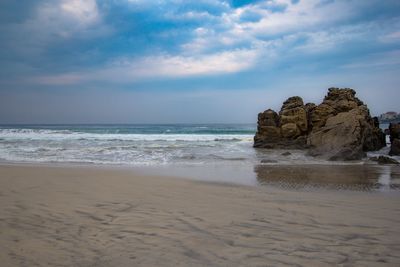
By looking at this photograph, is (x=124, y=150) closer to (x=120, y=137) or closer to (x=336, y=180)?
(x=336, y=180)

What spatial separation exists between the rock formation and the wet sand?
32.0ft

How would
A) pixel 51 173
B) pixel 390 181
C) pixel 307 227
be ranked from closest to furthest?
pixel 307 227 < pixel 390 181 < pixel 51 173

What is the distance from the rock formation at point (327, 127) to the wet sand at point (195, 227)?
9754mm

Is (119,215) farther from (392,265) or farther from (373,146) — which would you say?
(373,146)

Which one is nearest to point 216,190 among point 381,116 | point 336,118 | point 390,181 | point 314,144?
point 390,181

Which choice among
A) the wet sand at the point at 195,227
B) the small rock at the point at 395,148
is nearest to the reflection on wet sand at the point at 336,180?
the wet sand at the point at 195,227

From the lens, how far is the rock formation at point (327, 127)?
15.9m

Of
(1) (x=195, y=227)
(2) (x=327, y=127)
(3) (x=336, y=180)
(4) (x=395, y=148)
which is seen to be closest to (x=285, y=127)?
(2) (x=327, y=127)

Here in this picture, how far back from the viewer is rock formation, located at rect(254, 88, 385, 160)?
15.9m

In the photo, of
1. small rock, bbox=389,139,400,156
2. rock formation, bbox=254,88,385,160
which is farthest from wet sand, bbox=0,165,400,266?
small rock, bbox=389,139,400,156

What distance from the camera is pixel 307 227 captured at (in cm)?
407

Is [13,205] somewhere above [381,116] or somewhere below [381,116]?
below

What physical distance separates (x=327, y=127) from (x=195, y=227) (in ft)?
52.8

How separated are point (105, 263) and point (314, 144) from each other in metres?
16.8
